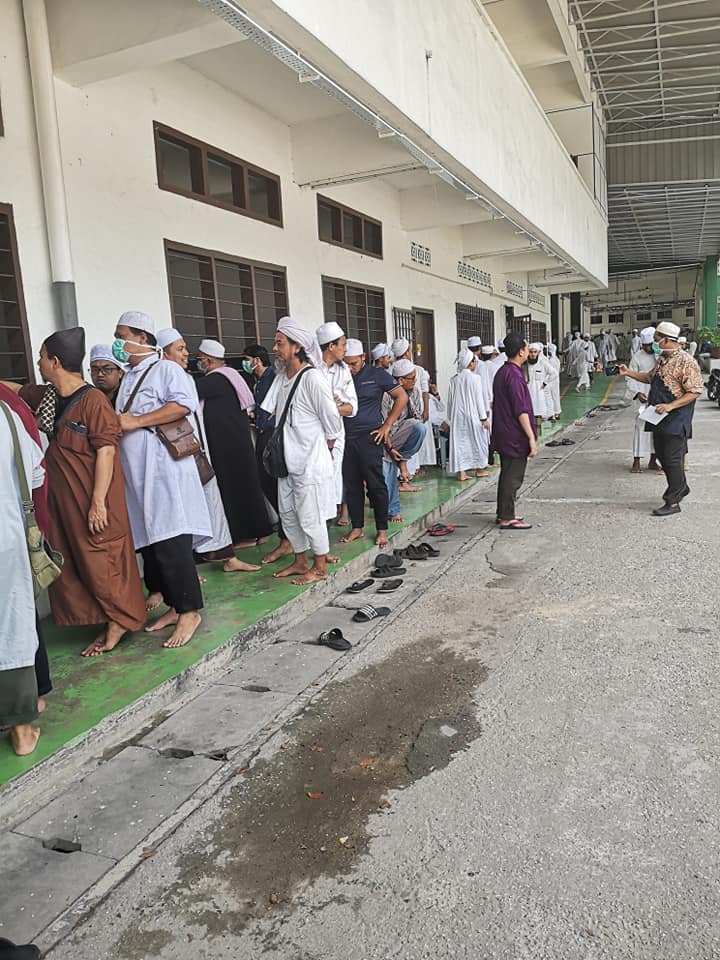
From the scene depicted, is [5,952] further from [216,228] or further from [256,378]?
[216,228]

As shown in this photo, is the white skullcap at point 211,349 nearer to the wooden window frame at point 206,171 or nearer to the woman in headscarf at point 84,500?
the wooden window frame at point 206,171

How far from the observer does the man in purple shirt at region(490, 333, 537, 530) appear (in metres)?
6.62

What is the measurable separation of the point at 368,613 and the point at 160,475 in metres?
1.60

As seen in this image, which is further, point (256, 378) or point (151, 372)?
point (256, 378)

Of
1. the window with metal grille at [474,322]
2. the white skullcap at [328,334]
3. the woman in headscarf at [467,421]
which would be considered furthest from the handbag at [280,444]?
the window with metal grille at [474,322]

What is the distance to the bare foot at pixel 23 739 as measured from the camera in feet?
9.98

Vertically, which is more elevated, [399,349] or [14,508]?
[399,349]

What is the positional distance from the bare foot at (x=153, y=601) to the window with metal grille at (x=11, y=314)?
1.66 m

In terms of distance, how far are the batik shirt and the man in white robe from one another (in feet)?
4.40

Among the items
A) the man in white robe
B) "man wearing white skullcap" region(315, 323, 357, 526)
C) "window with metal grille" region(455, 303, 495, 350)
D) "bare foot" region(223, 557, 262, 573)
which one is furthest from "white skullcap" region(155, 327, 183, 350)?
"window with metal grille" region(455, 303, 495, 350)

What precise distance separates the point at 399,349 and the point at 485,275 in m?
7.96

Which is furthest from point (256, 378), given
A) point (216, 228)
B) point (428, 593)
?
point (428, 593)

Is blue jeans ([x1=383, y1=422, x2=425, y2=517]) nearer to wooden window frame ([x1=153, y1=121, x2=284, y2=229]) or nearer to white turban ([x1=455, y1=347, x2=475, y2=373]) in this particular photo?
white turban ([x1=455, y1=347, x2=475, y2=373])

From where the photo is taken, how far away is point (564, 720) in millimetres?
3303
